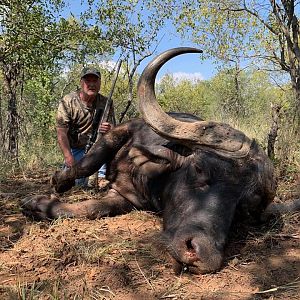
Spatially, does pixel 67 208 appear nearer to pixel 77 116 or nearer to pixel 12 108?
pixel 77 116

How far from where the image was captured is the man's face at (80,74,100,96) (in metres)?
6.08

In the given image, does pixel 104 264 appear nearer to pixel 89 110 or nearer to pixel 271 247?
pixel 271 247

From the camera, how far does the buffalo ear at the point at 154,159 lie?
392cm

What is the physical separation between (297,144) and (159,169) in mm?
3277

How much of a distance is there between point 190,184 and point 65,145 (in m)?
2.76

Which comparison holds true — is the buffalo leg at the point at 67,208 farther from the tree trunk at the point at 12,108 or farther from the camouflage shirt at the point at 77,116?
the tree trunk at the point at 12,108

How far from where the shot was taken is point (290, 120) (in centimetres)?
679

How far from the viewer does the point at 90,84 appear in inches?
240

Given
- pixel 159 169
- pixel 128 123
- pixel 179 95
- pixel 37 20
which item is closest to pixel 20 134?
pixel 37 20

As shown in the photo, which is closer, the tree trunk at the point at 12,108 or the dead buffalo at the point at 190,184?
the dead buffalo at the point at 190,184

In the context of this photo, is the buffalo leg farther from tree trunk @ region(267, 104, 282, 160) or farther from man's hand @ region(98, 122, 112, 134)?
tree trunk @ region(267, 104, 282, 160)

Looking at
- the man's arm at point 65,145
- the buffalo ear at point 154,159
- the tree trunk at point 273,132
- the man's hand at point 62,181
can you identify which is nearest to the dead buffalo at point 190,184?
the buffalo ear at point 154,159

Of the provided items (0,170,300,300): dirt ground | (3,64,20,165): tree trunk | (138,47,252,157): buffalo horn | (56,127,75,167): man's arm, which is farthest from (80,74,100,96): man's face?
(3,64,20,165): tree trunk

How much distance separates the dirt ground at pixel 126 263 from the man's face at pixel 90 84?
8.01 ft
